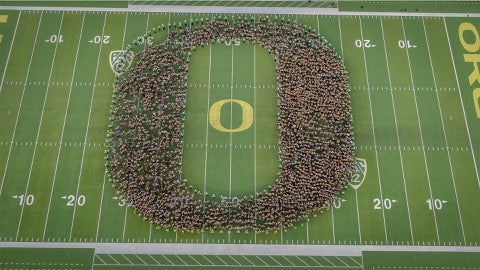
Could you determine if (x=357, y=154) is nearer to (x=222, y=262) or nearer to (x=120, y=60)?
(x=222, y=262)

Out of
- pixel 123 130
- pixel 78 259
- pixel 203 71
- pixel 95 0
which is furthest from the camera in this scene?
pixel 95 0

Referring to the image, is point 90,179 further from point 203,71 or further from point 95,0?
point 95,0

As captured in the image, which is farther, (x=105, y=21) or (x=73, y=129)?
(x=105, y=21)

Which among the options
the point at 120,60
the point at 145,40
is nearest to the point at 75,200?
the point at 120,60

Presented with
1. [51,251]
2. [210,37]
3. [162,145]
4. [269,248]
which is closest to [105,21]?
[210,37]

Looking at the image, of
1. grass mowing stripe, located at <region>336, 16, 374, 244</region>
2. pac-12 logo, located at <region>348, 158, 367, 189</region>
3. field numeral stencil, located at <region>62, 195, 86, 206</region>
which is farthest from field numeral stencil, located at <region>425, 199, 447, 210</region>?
field numeral stencil, located at <region>62, 195, 86, 206</region>
